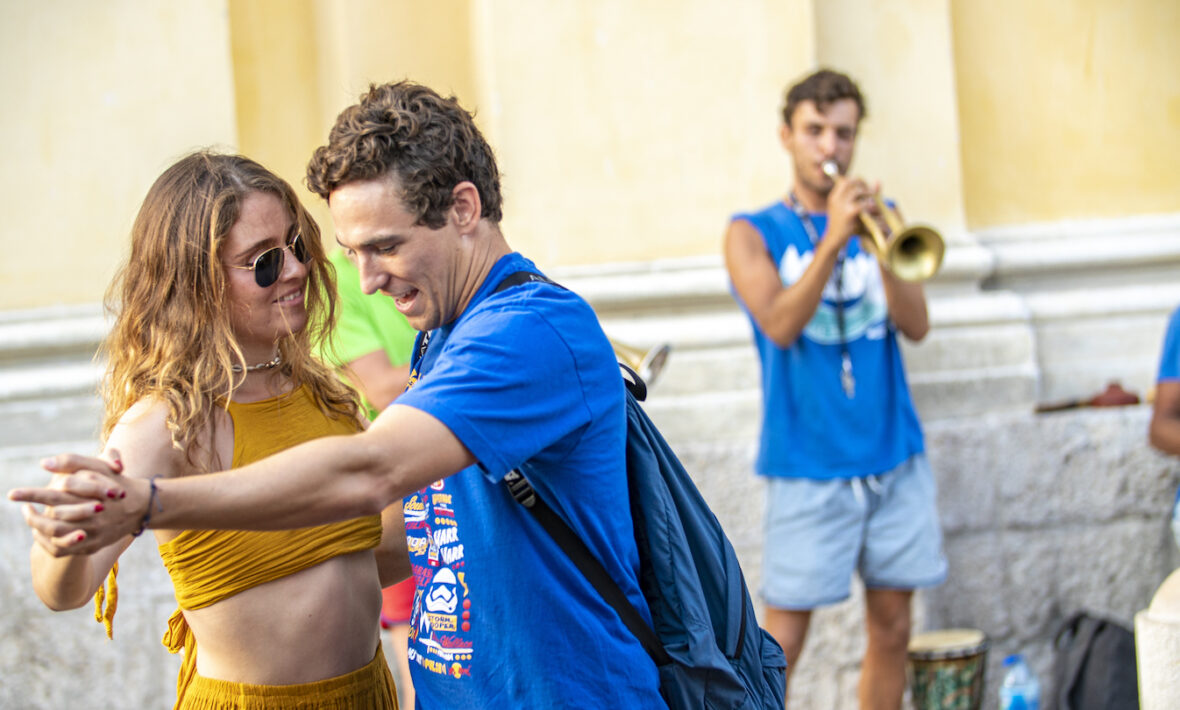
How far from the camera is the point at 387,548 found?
2141mm

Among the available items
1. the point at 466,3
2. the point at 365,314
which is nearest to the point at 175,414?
the point at 365,314

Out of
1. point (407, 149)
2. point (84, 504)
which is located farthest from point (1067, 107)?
point (84, 504)

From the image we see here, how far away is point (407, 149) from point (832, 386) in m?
2.23

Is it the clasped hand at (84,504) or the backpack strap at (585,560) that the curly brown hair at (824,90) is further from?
the clasped hand at (84,504)

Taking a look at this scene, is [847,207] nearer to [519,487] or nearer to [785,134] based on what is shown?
[785,134]

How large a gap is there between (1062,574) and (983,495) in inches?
17.3

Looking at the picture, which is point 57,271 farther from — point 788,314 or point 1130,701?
point 1130,701

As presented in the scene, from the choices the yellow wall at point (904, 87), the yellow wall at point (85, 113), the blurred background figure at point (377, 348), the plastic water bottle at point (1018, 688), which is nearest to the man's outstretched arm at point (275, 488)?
the blurred background figure at point (377, 348)

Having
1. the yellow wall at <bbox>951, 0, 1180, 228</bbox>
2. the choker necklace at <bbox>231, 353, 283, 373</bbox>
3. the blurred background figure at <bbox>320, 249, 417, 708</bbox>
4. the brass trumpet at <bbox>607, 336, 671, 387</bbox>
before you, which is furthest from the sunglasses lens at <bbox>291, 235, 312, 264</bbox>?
the yellow wall at <bbox>951, 0, 1180, 228</bbox>

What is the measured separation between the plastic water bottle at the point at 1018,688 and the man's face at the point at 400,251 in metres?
2.91

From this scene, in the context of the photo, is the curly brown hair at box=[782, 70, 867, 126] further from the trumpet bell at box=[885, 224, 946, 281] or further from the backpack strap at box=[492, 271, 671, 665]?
the backpack strap at box=[492, 271, 671, 665]

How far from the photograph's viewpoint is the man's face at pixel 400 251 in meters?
1.74

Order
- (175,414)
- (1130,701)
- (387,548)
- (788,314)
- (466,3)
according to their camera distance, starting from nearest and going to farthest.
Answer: (175,414) → (387,548) → (788,314) → (1130,701) → (466,3)

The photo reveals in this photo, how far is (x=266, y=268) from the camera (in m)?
2.01
